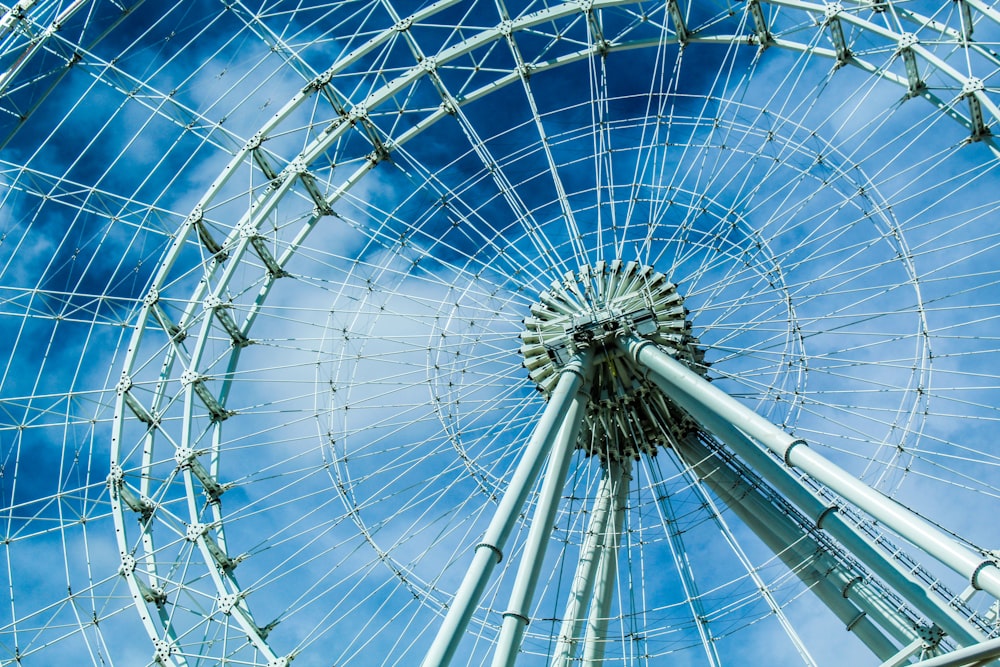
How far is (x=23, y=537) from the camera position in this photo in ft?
107

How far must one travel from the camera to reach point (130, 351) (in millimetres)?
33625

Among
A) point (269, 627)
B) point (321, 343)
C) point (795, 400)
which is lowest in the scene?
point (269, 627)

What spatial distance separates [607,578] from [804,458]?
8735 millimetres

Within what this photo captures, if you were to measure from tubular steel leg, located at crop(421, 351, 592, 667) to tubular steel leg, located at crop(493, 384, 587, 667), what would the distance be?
58 cm

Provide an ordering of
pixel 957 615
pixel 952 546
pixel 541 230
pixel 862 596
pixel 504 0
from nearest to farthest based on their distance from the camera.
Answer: pixel 952 546
pixel 957 615
pixel 862 596
pixel 541 230
pixel 504 0

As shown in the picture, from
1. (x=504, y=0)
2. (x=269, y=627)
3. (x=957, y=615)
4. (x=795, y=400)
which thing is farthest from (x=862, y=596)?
(x=504, y=0)

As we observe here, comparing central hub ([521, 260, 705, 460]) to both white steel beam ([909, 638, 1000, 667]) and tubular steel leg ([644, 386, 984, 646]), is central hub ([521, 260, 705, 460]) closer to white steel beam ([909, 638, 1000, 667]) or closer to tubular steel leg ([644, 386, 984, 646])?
tubular steel leg ([644, 386, 984, 646])

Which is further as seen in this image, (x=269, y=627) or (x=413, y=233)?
(x=413, y=233)

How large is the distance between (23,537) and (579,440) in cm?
1668

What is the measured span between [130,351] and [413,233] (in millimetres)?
9420

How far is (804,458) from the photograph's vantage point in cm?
2244

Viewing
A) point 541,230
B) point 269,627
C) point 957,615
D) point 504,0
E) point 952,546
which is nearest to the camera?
point 952,546

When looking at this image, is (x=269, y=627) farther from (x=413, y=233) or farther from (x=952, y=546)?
(x=952, y=546)

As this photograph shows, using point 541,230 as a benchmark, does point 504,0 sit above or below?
above
